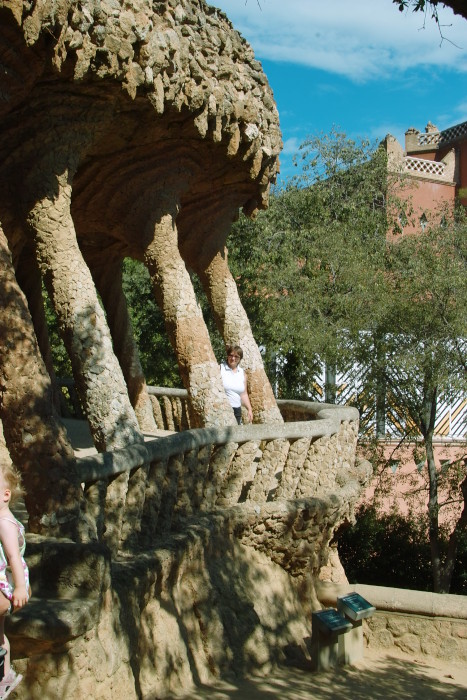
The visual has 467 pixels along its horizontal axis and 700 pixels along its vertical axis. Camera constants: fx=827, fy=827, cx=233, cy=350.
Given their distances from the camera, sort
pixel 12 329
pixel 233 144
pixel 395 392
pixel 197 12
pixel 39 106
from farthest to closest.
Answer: pixel 395 392
pixel 233 144
pixel 197 12
pixel 39 106
pixel 12 329

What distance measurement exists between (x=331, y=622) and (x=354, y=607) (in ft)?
0.95

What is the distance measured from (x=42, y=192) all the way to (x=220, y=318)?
3453mm

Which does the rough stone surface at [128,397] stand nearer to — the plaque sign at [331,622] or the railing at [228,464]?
the railing at [228,464]

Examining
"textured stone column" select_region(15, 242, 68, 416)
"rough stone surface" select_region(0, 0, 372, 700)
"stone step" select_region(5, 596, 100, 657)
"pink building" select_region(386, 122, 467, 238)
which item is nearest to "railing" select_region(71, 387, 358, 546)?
"rough stone surface" select_region(0, 0, 372, 700)

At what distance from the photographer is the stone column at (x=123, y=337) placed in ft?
35.4

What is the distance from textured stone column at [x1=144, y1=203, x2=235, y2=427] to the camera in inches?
310

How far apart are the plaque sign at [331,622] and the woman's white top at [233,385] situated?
2337mm

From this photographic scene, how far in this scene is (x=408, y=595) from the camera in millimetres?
8016

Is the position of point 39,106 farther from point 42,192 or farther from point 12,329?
point 12,329

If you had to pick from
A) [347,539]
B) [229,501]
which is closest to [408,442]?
[347,539]

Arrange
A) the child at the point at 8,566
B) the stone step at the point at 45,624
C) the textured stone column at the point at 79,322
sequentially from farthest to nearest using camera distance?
the textured stone column at the point at 79,322
the stone step at the point at 45,624
the child at the point at 8,566

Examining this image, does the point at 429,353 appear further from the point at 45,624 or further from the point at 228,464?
the point at 45,624

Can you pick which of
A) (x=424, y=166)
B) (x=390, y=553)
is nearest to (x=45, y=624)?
(x=390, y=553)


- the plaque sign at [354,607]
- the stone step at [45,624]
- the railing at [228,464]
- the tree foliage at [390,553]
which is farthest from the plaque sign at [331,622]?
the tree foliage at [390,553]
